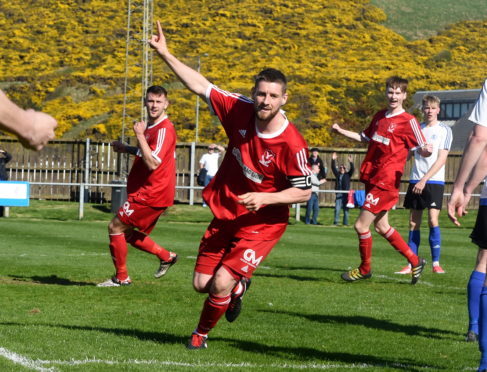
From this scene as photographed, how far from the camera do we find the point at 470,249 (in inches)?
746

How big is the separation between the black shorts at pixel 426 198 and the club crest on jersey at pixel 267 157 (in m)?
6.18

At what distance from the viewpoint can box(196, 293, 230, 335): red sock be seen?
6.83 meters

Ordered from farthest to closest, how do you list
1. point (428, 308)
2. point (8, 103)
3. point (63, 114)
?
point (63, 114)
point (428, 308)
point (8, 103)

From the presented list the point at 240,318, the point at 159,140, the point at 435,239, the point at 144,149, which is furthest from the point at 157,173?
the point at 435,239

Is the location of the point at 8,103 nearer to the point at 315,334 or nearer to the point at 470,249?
the point at 315,334

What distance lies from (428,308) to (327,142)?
50.5m

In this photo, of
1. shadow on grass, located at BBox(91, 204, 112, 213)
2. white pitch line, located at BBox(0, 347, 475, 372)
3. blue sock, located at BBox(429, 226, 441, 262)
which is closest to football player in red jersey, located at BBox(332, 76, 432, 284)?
blue sock, located at BBox(429, 226, 441, 262)

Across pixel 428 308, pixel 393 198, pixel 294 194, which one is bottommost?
pixel 428 308

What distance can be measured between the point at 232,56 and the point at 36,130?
3175 inches

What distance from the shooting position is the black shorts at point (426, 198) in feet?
41.6

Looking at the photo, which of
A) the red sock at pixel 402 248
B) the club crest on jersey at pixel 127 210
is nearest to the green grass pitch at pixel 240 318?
the red sock at pixel 402 248

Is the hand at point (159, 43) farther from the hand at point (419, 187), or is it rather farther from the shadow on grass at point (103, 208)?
the shadow on grass at point (103, 208)

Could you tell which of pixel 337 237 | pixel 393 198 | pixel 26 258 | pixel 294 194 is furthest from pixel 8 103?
pixel 337 237

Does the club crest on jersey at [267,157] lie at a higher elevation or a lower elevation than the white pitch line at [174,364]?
higher
